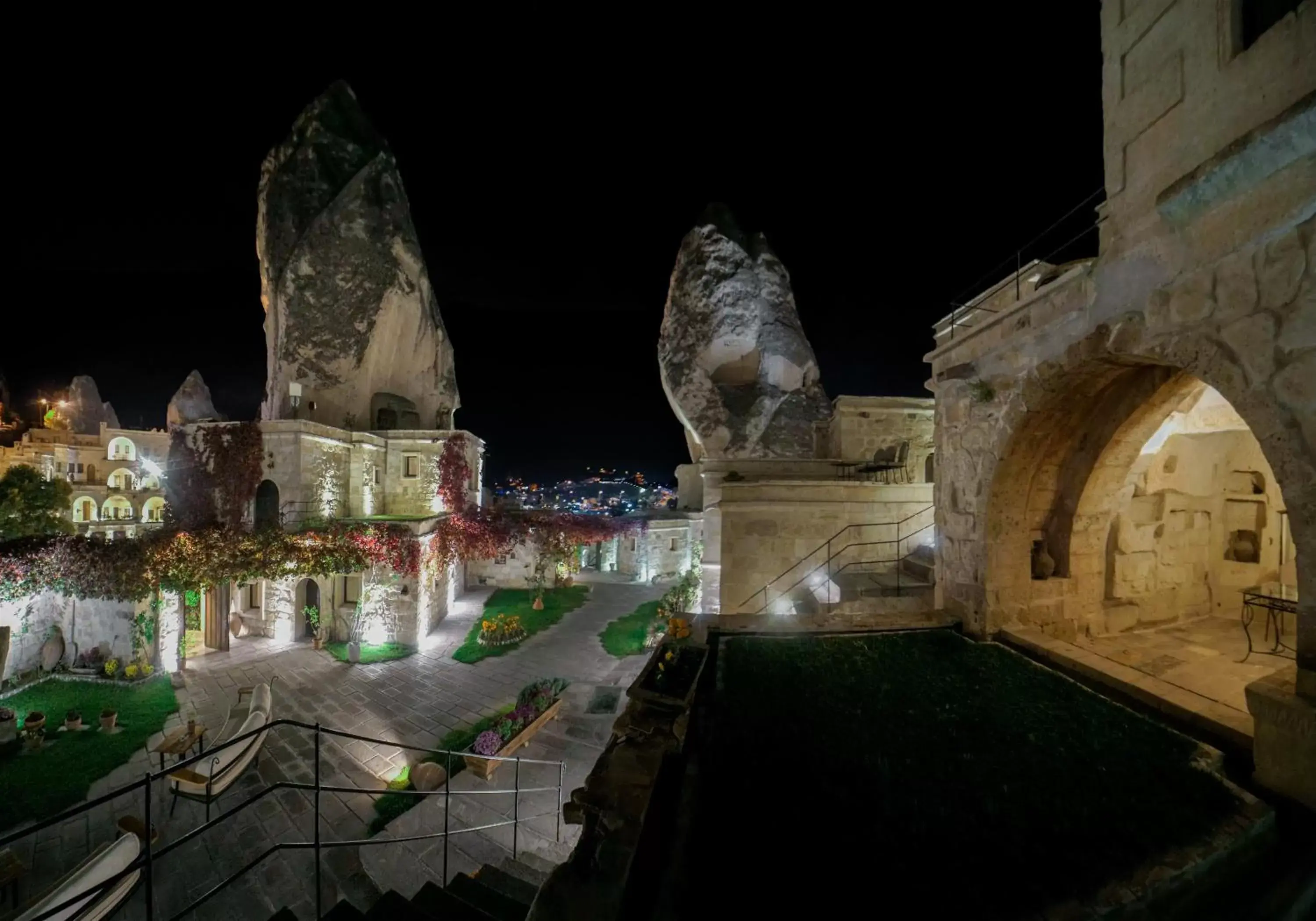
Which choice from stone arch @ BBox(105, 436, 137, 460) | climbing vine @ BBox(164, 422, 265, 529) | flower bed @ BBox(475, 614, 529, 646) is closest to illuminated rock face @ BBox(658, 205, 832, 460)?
flower bed @ BBox(475, 614, 529, 646)

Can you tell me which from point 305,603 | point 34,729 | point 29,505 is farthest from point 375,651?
point 29,505

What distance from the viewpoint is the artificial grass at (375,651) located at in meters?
14.0

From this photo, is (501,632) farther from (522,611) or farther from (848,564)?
(848,564)

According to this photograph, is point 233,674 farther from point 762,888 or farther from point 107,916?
point 762,888

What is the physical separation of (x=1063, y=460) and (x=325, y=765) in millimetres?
12511

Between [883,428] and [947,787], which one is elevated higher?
[883,428]

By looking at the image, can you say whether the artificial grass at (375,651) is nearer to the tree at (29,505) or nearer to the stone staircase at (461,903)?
the stone staircase at (461,903)

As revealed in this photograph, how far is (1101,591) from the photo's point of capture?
229 inches

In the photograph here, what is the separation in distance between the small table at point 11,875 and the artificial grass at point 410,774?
3.77 meters

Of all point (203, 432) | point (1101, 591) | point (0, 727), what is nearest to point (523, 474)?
point (203, 432)

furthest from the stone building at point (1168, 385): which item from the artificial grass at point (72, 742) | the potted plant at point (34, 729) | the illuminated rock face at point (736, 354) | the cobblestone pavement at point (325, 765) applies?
the illuminated rock face at point (736, 354)

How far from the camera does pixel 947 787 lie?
2990mm

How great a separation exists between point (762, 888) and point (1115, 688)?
4.17 meters

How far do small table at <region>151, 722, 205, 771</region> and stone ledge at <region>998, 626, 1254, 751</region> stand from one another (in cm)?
1255
